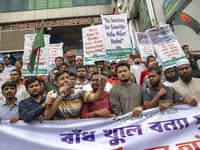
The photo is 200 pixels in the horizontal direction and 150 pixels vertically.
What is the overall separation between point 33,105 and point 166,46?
362 cm

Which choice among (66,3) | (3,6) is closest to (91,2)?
(66,3)

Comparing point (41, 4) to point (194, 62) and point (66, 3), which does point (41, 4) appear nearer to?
point (66, 3)

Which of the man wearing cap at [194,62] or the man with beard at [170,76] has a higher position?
the man wearing cap at [194,62]

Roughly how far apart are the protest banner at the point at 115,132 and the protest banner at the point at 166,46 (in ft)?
6.63

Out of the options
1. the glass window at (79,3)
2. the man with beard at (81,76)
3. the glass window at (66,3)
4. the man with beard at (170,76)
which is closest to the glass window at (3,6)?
the glass window at (66,3)

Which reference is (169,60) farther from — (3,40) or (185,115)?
(3,40)

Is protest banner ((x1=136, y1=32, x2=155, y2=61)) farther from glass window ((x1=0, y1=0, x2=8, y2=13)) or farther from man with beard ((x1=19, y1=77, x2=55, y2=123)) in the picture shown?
glass window ((x1=0, y1=0, x2=8, y2=13))

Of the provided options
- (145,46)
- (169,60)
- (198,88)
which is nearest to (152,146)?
(198,88)

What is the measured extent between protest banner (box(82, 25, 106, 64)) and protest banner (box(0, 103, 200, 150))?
10.0ft

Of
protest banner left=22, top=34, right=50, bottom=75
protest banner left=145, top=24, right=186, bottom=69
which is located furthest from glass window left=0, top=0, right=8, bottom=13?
protest banner left=145, top=24, right=186, bottom=69

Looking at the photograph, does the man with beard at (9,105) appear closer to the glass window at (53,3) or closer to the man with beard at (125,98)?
the man with beard at (125,98)

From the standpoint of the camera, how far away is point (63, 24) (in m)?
16.4

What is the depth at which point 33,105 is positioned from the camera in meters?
2.65

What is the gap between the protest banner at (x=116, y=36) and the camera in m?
4.86
